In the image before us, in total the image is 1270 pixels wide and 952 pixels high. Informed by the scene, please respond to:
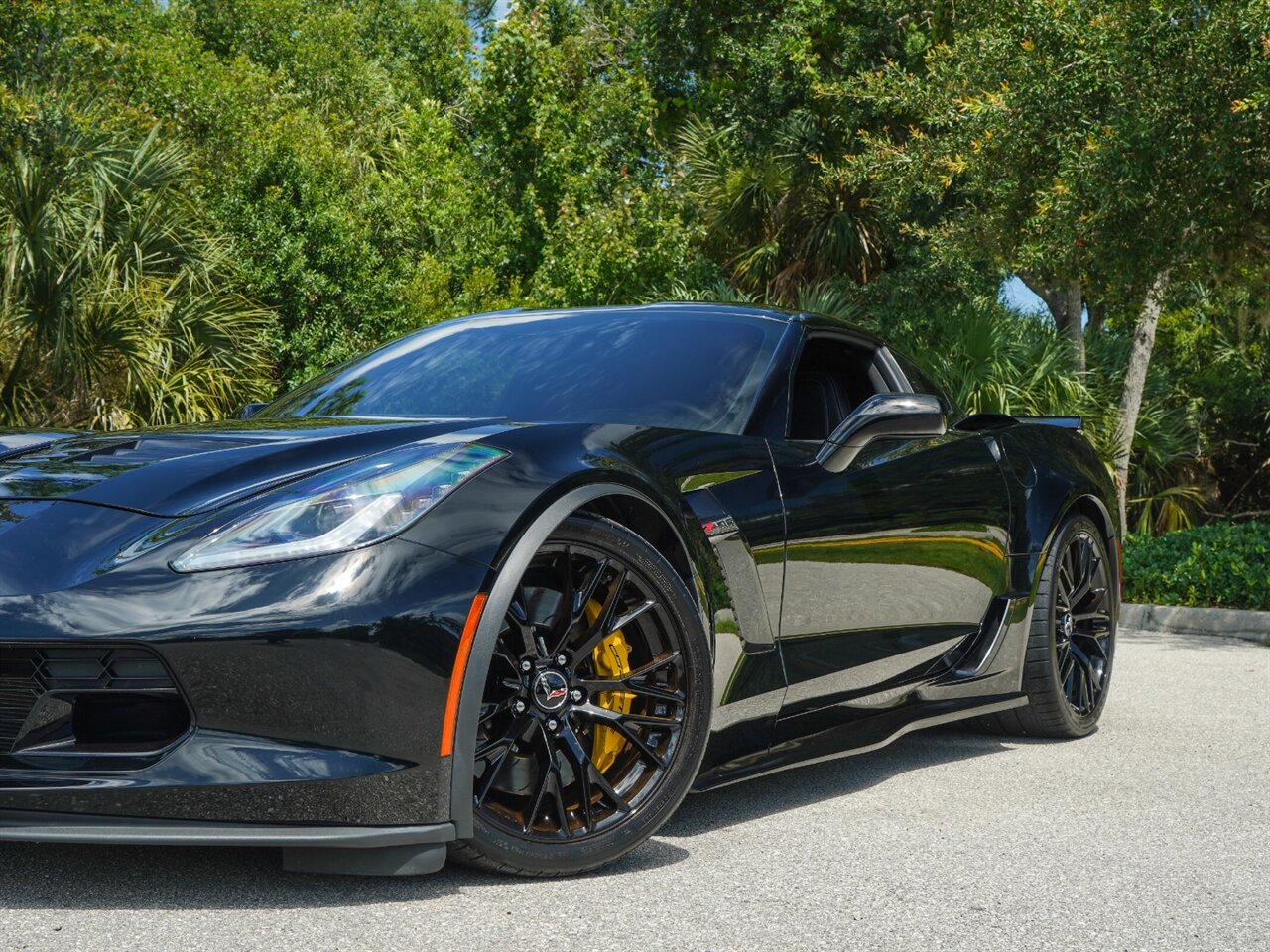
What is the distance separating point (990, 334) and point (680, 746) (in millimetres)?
12697

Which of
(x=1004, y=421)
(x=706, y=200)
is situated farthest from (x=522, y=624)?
(x=706, y=200)

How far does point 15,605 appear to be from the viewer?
272 centimetres

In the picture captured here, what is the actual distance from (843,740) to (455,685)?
60.9 inches

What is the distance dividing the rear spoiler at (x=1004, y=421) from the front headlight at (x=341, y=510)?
8.16 feet

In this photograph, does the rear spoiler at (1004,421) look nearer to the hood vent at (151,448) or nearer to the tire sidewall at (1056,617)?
the tire sidewall at (1056,617)

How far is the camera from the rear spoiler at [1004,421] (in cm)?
515

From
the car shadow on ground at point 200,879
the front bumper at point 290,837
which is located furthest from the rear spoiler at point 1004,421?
the front bumper at point 290,837

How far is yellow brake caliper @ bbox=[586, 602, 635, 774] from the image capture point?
3225mm

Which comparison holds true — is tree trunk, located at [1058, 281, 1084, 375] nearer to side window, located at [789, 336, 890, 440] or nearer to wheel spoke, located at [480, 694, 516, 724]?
side window, located at [789, 336, 890, 440]

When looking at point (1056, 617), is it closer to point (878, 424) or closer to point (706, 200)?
point (878, 424)

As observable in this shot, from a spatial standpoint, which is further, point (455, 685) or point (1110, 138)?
point (1110, 138)

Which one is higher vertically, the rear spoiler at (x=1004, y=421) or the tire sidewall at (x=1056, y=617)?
the rear spoiler at (x=1004, y=421)

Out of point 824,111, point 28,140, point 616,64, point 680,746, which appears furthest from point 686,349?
point 616,64

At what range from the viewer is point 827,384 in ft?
15.6
